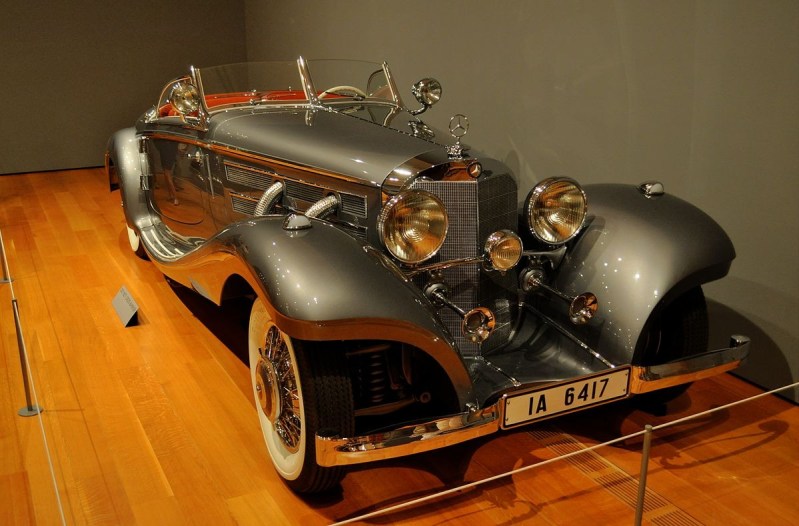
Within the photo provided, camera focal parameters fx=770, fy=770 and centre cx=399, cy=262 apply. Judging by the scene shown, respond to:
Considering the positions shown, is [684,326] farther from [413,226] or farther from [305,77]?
[305,77]

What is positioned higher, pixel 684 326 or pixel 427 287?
pixel 427 287

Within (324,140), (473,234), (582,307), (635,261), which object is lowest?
(582,307)

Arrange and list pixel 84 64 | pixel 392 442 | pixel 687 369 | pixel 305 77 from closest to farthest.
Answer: pixel 392 442 → pixel 687 369 → pixel 305 77 → pixel 84 64

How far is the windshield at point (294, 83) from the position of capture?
3.91m

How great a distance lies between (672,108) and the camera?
3.71 m

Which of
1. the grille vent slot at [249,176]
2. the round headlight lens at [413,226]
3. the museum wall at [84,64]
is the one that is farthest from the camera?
the museum wall at [84,64]

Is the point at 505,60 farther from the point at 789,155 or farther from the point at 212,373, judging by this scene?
the point at 212,373

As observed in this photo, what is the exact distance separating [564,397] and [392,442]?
61cm

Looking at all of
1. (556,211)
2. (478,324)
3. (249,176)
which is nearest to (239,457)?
(478,324)

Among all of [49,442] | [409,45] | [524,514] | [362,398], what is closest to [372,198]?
[362,398]

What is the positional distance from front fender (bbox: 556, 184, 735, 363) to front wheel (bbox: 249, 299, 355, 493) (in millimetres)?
1029

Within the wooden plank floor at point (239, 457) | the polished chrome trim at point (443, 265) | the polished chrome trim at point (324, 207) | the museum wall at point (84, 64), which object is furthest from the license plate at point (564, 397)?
the museum wall at point (84, 64)

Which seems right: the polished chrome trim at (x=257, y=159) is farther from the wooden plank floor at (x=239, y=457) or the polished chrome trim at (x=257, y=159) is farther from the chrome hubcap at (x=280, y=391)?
the wooden plank floor at (x=239, y=457)

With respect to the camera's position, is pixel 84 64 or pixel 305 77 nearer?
pixel 305 77
